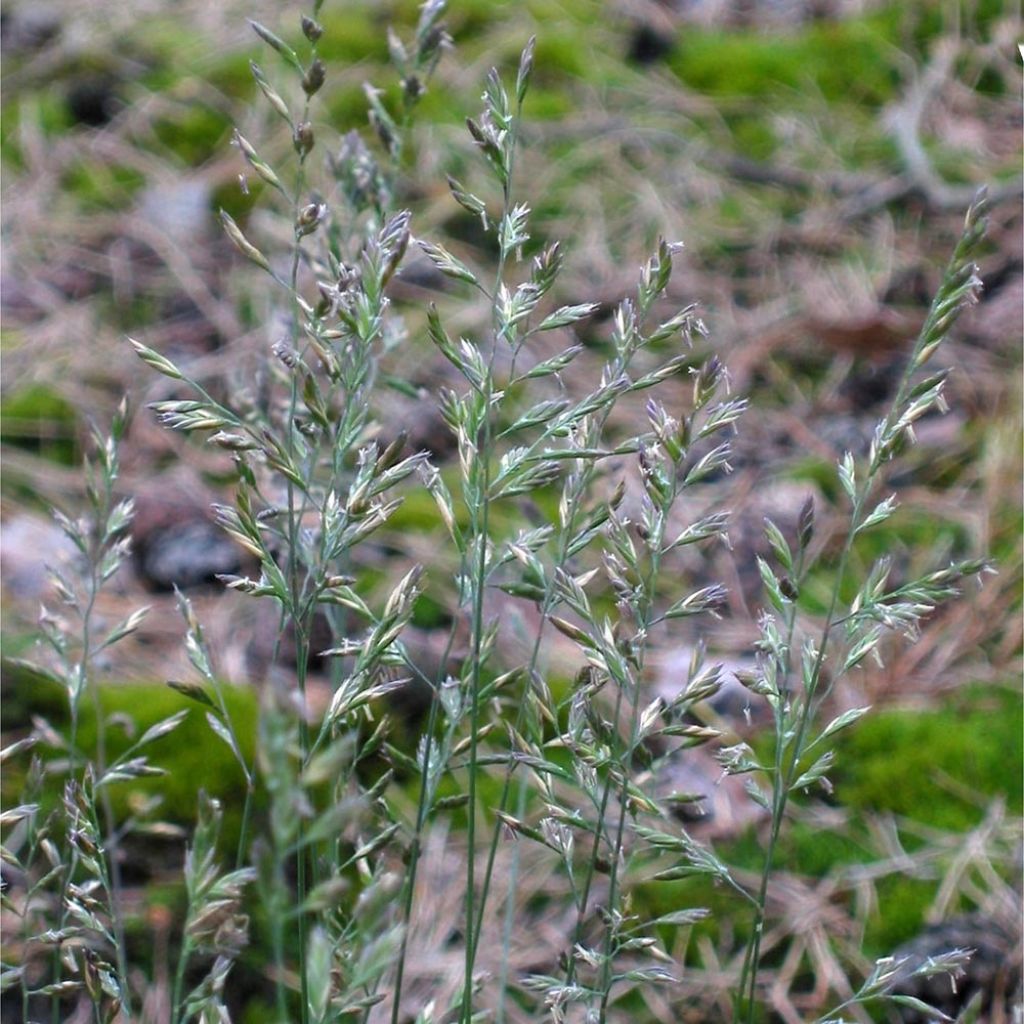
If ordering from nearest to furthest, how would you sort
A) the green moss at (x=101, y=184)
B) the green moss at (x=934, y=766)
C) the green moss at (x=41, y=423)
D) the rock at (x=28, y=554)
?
the green moss at (x=934, y=766) < the rock at (x=28, y=554) < the green moss at (x=41, y=423) < the green moss at (x=101, y=184)

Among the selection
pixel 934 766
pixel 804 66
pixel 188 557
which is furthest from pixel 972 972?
pixel 804 66

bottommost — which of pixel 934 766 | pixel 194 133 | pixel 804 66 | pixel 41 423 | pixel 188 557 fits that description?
pixel 41 423

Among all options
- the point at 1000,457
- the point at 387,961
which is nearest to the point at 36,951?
the point at 387,961

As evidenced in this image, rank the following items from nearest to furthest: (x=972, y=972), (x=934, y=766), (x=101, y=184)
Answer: (x=972, y=972) → (x=934, y=766) → (x=101, y=184)

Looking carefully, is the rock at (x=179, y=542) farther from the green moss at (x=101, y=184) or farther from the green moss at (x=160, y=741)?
the green moss at (x=101, y=184)

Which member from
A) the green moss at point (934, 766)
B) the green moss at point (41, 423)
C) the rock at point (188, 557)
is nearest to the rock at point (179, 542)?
the rock at point (188, 557)

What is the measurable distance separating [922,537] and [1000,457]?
322 millimetres

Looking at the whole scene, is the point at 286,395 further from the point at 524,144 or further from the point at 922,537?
the point at 524,144

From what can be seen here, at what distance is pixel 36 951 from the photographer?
74.3 inches

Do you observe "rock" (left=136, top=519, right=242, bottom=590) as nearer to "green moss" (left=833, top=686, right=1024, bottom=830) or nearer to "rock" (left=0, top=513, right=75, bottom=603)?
"rock" (left=0, top=513, right=75, bottom=603)

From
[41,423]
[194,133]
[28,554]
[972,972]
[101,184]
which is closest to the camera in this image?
[972,972]

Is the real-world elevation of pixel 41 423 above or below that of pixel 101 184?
below

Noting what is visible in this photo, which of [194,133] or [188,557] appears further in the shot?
[194,133]

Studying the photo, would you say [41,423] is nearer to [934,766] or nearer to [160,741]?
[160,741]
